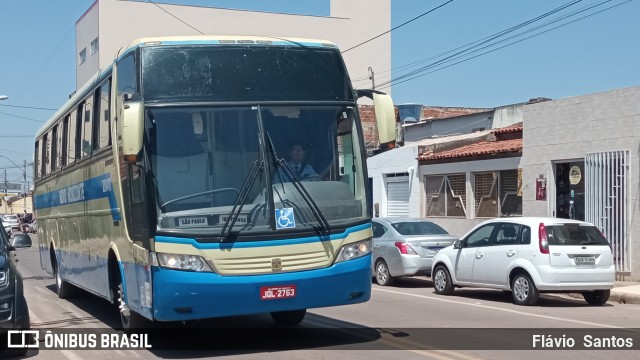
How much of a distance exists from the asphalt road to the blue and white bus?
0.79m

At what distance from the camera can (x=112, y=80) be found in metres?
10.8

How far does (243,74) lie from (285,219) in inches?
71.9

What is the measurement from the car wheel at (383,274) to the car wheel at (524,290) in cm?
448

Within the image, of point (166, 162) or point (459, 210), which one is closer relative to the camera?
point (166, 162)

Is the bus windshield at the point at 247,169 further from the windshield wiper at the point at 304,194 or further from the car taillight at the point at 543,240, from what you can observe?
the car taillight at the point at 543,240

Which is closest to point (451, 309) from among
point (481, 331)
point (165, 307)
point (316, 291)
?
point (481, 331)

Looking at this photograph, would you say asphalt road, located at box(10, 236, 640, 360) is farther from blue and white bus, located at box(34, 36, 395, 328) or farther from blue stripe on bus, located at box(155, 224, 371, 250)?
blue stripe on bus, located at box(155, 224, 371, 250)

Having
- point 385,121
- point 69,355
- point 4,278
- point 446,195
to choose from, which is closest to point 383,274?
point 446,195

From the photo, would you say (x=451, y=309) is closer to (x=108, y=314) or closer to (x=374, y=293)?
(x=374, y=293)

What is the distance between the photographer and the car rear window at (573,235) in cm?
1495

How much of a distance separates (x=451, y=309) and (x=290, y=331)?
4.07 metres

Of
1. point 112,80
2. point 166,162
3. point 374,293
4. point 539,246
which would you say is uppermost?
point 112,80

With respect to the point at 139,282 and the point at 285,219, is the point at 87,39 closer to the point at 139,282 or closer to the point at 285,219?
the point at 139,282

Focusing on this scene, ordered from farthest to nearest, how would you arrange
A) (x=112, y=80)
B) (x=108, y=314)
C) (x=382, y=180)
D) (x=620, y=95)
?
(x=382, y=180), (x=620, y=95), (x=108, y=314), (x=112, y=80)
